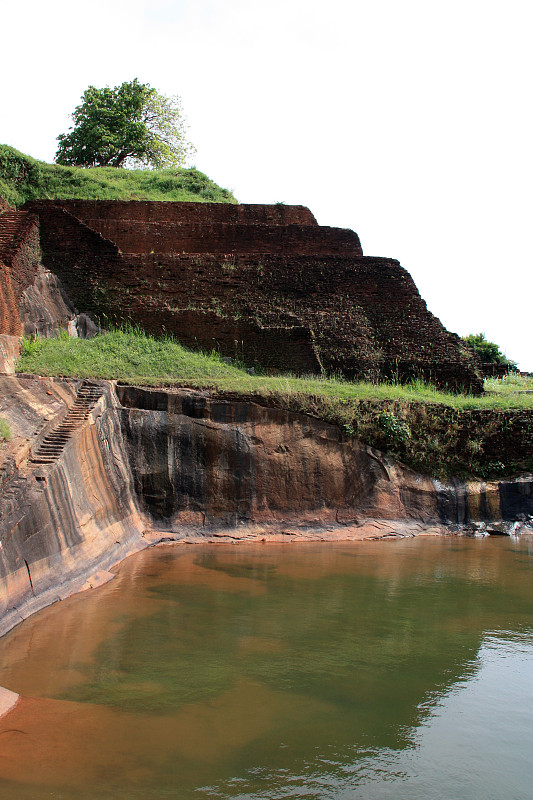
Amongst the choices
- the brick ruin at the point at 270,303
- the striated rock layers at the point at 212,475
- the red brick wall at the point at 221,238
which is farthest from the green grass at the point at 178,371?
the red brick wall at the point at 221,238

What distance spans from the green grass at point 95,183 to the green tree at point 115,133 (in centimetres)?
441

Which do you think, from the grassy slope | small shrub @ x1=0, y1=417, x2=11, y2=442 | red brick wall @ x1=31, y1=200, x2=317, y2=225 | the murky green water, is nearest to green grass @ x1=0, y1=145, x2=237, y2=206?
red brick wall @ x1=31, y1=200, x2=317, y2=225

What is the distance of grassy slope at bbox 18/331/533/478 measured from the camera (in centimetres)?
1118

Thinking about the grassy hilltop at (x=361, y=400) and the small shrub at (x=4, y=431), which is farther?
the grassy hilltop at (x=361, y=400)

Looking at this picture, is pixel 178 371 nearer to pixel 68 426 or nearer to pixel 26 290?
pixel 26 290

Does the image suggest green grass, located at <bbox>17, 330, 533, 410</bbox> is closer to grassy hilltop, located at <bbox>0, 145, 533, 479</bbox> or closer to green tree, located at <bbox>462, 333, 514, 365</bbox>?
grassy hilltop, located at <bbox>0, 145, 533, 479</bbox>

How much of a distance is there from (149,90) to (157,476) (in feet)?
70.3

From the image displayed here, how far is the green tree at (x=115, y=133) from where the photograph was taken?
24719 millimetres

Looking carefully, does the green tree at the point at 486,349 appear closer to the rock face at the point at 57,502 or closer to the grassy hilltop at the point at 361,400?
the grassy hilltop at the point at 361,400

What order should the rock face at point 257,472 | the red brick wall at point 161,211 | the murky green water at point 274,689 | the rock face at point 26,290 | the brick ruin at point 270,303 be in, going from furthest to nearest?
the red brick wall at point 161,211, the brick ruin at point 270,303, the rock face at point 26,290, the rock face at point 257,472, the murky green water at point 274,689

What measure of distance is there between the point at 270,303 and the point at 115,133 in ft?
47.0

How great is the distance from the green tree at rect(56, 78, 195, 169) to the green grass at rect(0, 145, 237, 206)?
4.41m

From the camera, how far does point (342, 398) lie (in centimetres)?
1145

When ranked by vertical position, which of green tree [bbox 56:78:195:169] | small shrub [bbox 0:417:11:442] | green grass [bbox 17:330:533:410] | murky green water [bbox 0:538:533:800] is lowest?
murky green water [bbox 0:538:533:800]
